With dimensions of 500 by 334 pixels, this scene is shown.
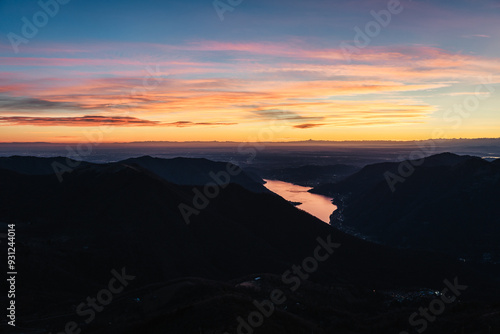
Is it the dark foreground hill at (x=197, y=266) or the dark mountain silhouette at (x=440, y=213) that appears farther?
the dark mountain silhouette at (x=440, y=213)

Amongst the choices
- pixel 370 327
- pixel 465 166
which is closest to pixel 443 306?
pixel 370 327

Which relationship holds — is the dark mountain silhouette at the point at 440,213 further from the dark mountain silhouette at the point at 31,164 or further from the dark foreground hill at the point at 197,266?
the dark mountain silhouette at the point at 31,164

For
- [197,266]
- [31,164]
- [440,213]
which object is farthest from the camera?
[31,164]

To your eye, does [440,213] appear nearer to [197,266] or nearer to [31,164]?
[197,266]

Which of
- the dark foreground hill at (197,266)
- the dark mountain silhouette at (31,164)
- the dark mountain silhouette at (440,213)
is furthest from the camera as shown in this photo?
the dark mountain silhouette at (31,164)

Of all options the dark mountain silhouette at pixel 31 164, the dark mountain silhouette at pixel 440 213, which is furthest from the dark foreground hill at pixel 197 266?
the dark mountain silhouette at pixel 31 164

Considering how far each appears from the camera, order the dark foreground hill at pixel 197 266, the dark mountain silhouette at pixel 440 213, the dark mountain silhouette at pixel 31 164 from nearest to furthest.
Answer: the dark foreground hill at pixel 197 266 → the dark mountain silhouette at pixel 440 213 → the dark mountain silhouette at pixel 31 164

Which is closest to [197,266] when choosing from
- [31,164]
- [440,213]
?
[440,213]
